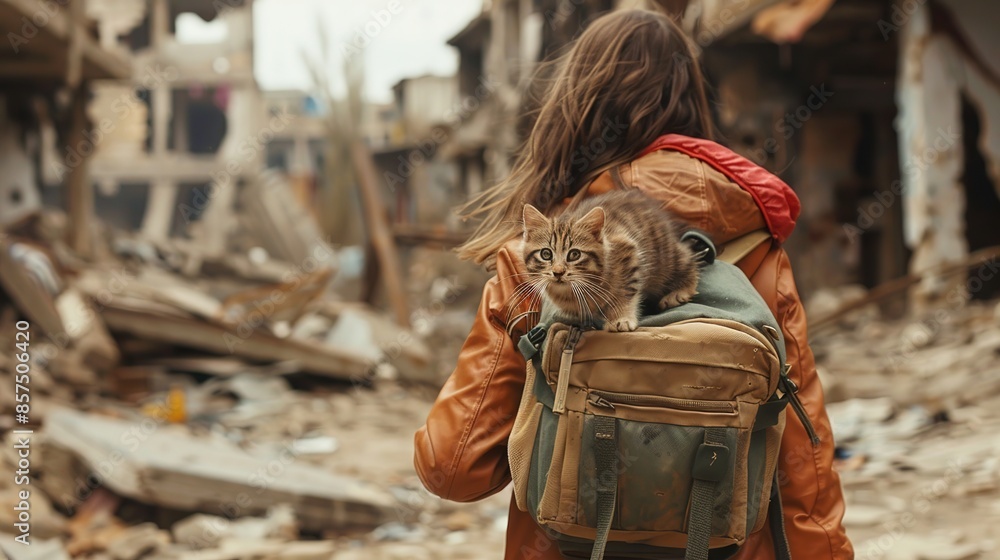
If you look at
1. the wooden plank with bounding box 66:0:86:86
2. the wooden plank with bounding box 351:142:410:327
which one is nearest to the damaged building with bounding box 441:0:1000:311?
the wooden plank with bounding box 351:142:410:327

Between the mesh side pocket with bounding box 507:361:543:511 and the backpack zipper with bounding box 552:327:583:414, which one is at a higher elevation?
the backpack zipper with bounding box 552:327:583:414

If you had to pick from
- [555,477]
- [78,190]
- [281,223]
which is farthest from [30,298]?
[281,223]

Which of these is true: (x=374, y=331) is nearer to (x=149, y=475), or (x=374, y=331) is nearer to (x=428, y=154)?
(x=149, y=475)

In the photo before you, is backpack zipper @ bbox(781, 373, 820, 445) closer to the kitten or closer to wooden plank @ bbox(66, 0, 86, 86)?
the kitten

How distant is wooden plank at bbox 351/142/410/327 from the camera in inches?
380

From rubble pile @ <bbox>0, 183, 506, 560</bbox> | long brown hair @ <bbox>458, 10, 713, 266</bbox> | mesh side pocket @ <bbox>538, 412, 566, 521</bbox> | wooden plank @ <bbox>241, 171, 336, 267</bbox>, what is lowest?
wooden plank @ <bbox>241, 171, 336, 267</bbox>

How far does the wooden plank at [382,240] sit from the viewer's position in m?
9.66

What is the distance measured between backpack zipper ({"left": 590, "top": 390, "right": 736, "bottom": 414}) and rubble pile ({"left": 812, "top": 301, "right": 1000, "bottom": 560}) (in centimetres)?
260

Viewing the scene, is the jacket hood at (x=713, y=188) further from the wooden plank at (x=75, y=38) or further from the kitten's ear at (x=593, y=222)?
the wooden plank at (x=75, y=38)

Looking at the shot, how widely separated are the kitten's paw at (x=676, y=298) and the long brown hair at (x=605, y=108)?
330 millimetres

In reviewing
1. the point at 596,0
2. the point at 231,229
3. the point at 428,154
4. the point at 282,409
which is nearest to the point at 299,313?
the point at 282,409

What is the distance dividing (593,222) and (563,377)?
35 centimetres

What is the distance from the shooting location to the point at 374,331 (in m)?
8.91

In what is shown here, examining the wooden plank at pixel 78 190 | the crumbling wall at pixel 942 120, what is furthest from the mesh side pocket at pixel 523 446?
the wooden plank at pixel 78 190
